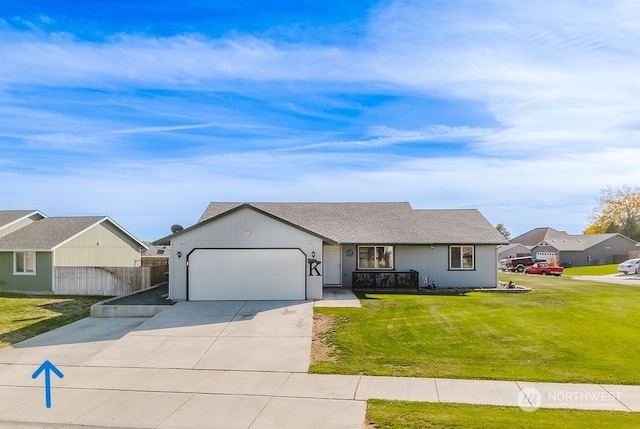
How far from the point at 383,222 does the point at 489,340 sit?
1309 centimetres

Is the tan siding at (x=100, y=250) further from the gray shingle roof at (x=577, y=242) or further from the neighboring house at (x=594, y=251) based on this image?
the gray shingle roof at (x=577, y=242)

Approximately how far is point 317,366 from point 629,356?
7.22 metres

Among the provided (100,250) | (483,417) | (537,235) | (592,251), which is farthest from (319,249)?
(537,235)

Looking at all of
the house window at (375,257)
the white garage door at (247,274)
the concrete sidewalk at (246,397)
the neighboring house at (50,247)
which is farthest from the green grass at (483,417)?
the neighboring house at (50,247)

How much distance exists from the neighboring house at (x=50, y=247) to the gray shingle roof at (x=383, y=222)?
7926 mm

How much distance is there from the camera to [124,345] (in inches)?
529

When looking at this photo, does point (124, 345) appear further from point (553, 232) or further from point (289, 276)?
point (553, 232)

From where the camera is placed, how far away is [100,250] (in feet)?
96.9

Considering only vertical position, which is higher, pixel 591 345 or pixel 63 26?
pixel 63 26

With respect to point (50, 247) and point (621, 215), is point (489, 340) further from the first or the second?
point (621, 215)

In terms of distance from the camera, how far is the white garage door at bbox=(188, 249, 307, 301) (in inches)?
756

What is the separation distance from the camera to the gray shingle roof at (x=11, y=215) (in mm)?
28312

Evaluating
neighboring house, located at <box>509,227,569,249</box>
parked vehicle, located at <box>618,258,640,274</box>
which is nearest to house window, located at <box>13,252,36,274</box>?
parked vehicle, located at <box>618,258,640,274</box>

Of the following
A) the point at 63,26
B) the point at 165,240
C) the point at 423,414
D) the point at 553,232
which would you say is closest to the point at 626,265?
the point at 553,232
